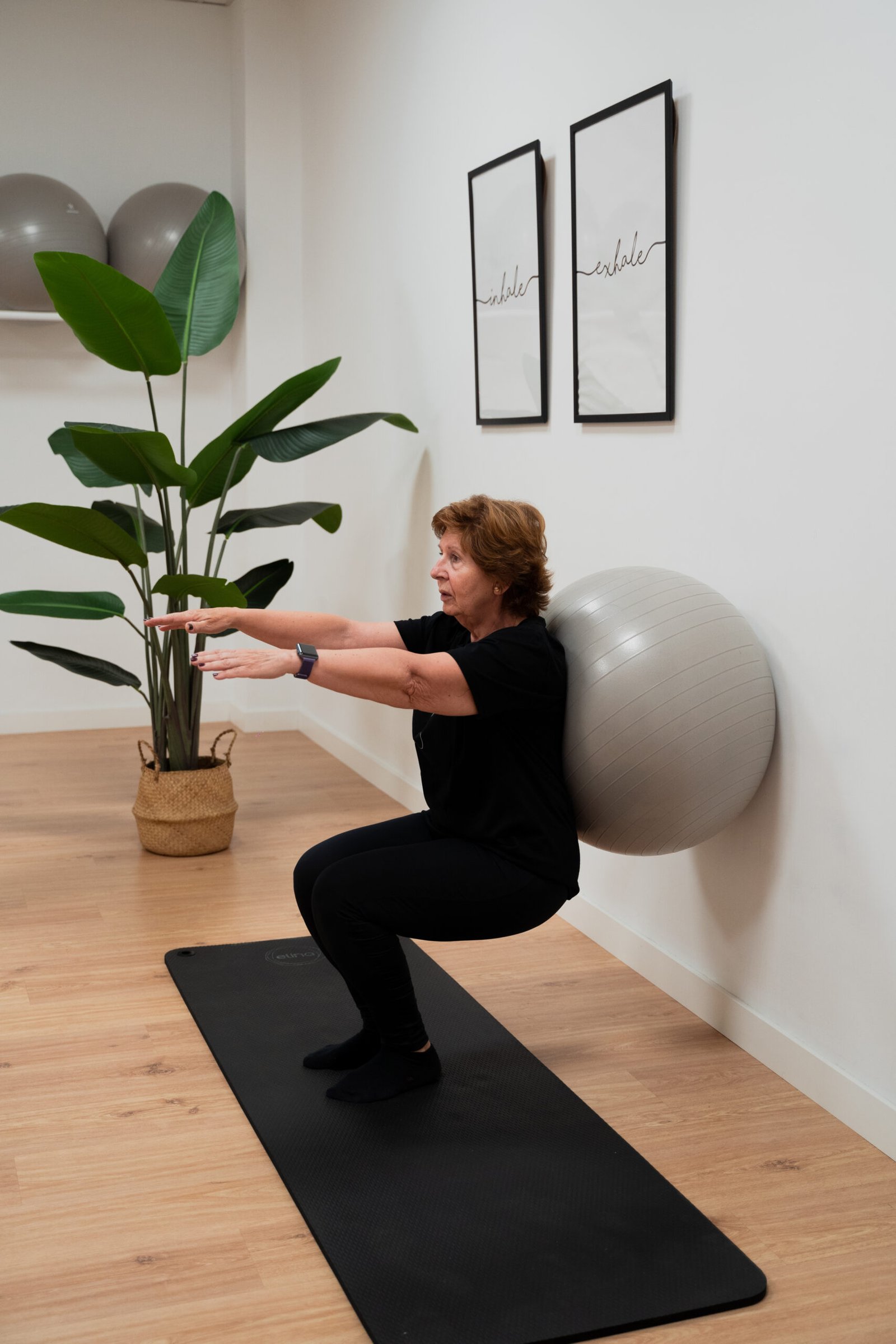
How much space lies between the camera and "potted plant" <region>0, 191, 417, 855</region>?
3053mm

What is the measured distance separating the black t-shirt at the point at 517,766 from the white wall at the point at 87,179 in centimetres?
323

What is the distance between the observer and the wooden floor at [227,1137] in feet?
5.18

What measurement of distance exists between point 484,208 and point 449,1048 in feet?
7.02

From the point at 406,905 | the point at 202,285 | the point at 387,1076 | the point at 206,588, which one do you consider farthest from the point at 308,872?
the point at 202,285

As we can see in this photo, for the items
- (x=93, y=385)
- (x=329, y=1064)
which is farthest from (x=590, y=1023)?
(x=93, y=385)

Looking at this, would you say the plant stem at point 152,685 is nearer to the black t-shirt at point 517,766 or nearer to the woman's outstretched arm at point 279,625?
the woman's outstretched arm at point 279,625

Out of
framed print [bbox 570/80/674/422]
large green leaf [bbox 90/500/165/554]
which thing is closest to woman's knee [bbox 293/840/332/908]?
framed print [bbox 570/80/674/422]

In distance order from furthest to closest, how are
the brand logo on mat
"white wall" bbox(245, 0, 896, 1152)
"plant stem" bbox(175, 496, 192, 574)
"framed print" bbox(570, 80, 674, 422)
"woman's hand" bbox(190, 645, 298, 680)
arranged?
1. "plant stem" bbox(175, 496, 192, 574)
2. the brand logo on mat
3. "framed print" bbox(570, 80, 674, 422)
4. "white wall" bbox(245, 0, 896, 1152)
5. "woman's hand" bbox(190, 645, 298, 680)

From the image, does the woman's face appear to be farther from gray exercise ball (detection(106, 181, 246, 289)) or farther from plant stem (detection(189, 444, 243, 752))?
gray exercise ball (detection(106, 181, 246, 289))

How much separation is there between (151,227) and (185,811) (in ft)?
7.73

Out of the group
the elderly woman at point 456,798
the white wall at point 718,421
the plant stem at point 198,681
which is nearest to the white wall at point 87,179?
the white wall at point 718,421

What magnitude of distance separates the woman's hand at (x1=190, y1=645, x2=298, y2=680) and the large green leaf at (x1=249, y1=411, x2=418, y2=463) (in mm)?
1608

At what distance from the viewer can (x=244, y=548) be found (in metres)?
5.17

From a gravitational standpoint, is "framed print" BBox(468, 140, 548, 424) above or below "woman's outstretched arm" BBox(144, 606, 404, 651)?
above
